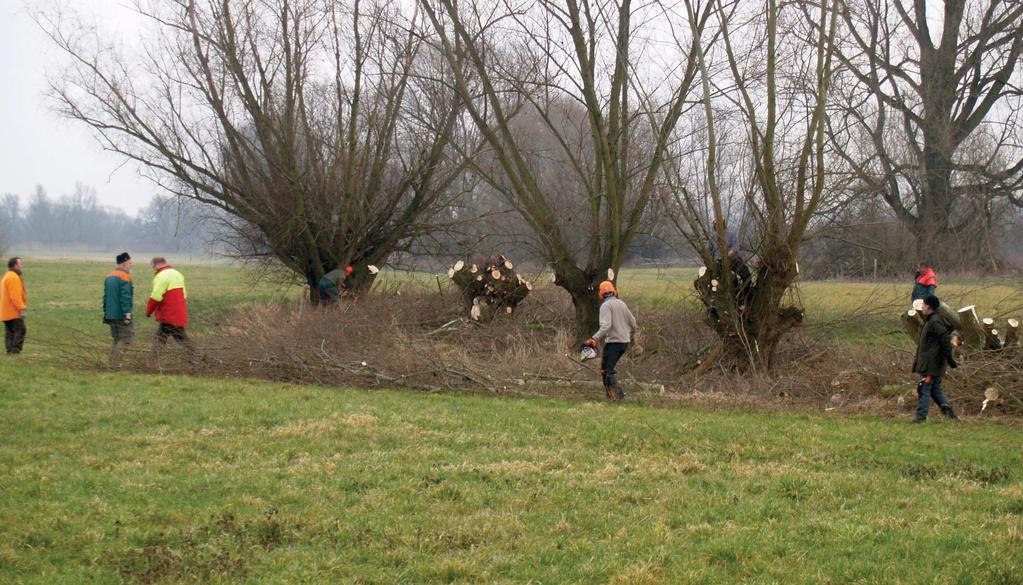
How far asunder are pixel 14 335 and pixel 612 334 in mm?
10670

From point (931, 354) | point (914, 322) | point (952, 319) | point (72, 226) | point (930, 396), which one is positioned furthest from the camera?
point (72, 226)

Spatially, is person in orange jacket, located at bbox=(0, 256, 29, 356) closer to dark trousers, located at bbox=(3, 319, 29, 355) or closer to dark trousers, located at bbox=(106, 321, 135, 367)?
dark trousers, located at bbox=(3, 319, 29, 355)

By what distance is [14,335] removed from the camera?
1686cm

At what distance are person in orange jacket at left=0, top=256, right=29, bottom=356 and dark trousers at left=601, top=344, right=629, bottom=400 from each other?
10.3 m

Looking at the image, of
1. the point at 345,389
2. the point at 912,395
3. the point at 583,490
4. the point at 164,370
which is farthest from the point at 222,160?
the point at 583,490

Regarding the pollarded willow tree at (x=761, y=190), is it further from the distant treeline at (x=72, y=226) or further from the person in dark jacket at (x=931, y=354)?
the distant treeline at (x=72, y=226)

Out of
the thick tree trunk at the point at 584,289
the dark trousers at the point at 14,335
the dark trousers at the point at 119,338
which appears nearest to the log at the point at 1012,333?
the thick tree trunk at the point at 584,289

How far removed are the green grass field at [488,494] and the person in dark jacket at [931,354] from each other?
1.87 feet

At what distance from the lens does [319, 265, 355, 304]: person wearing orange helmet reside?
2244 centimetres

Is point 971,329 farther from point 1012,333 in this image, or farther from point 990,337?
point 1012,333

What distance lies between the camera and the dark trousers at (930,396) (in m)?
11.1

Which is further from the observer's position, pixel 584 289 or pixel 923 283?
pixel 584 289

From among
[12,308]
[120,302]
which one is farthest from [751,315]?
[12,308]

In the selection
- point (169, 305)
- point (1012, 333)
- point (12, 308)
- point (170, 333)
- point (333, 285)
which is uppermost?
point (1012, 333)
